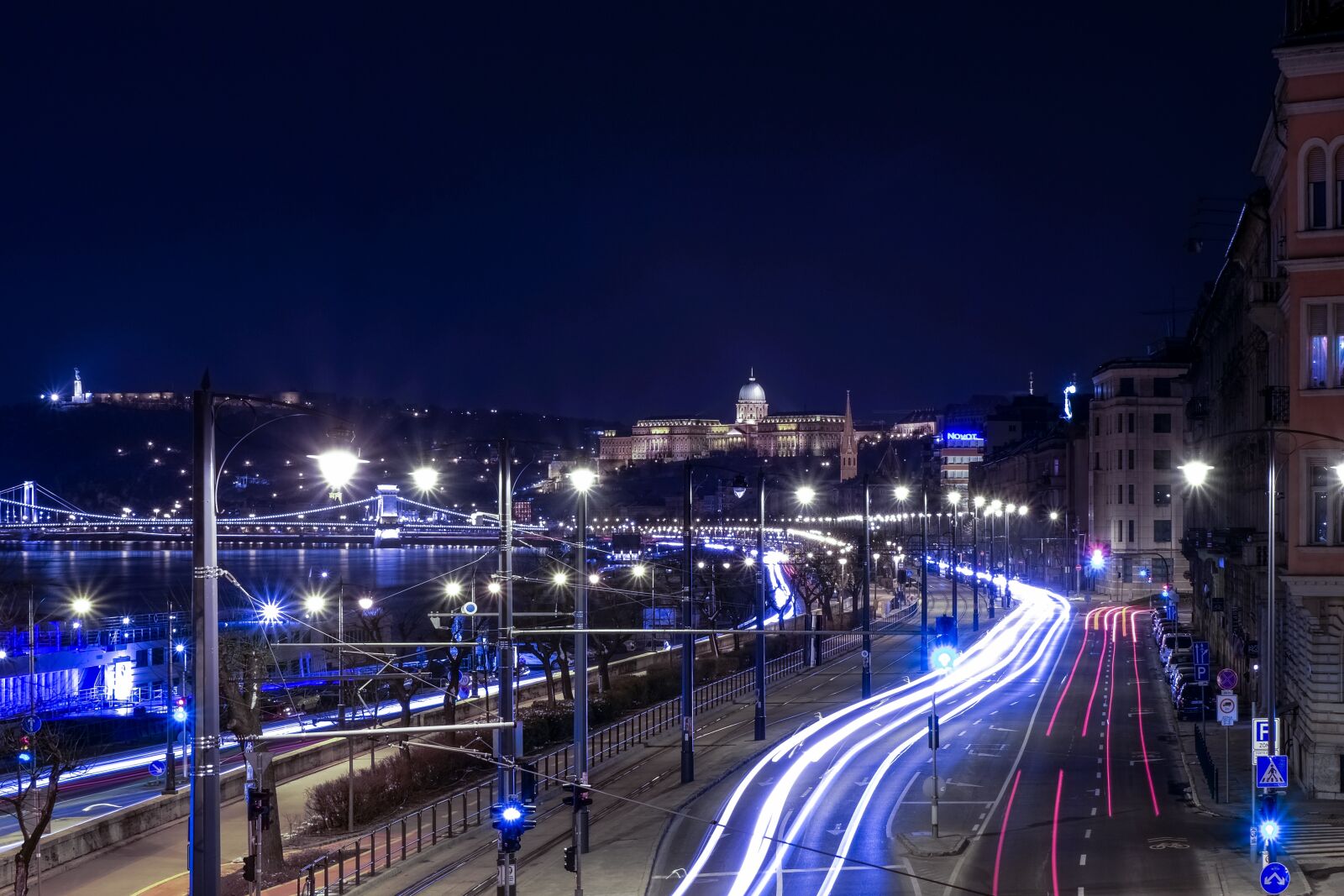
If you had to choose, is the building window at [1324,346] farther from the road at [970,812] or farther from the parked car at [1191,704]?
the parked car at [1191,704]

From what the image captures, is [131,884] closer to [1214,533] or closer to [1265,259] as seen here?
[1265,259]

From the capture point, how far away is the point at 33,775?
2061 centimetres

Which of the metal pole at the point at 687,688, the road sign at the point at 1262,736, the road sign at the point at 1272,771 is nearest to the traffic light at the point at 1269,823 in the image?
the road sign at the point at 1272,771

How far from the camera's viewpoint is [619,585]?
6894cm

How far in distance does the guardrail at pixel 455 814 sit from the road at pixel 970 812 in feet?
11.4

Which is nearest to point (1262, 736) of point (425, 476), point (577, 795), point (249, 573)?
point (577, 795)

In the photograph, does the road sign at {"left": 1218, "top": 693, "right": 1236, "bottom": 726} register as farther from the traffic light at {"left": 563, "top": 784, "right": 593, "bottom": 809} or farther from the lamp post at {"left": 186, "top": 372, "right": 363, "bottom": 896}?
the lamp post at {"left": 186, "top": 372, "right": 363, "bottom": 896}

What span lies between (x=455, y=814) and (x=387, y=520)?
1886cm

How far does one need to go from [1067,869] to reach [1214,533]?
18.2 metres

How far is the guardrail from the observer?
19.6 m

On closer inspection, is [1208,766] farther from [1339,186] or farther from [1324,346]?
[1339,186]

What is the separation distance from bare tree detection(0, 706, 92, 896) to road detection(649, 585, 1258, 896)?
8.90m

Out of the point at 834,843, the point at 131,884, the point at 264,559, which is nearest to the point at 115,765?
the point at 131,884

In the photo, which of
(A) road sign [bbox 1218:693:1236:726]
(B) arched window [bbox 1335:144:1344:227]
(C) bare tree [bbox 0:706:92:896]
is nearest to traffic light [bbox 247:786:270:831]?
(C) bare tree [bbox 0:706:92:896]
